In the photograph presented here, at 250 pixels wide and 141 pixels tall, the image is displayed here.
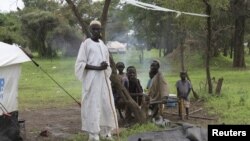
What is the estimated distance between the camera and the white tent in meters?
6.52

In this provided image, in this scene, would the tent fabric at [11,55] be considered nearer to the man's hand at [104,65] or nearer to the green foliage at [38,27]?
the man's hand at [104,65]

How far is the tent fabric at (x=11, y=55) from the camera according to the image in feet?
21.2

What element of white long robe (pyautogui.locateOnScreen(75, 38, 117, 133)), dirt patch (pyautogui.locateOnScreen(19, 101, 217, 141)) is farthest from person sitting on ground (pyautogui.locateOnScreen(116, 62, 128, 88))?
white long robe (pyautogui.locateOnScreen(75, 38, 117, 133))

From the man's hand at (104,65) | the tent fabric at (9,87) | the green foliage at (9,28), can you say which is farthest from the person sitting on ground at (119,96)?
the green foliage at (9,28)

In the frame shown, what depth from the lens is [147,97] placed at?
8.34 m

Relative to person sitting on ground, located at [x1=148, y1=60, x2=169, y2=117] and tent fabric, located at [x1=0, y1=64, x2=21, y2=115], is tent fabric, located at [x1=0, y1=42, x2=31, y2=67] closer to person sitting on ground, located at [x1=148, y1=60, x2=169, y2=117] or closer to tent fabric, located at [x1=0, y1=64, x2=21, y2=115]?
tent fabric, located at [x1=0, y1=64, x2=21, y2=115]

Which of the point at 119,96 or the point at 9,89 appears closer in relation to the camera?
Answer: the point at 9,89

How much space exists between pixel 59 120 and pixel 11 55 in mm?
2933

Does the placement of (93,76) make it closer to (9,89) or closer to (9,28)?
(9,89)

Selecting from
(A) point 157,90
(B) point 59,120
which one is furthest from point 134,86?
(B) point 59,120

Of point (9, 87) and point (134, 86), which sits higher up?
point (9, 87)

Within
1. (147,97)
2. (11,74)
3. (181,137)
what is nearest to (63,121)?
(147,97)

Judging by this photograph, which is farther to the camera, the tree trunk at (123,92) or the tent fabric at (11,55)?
the tree trunk at (123,92)

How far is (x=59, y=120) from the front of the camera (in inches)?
365
